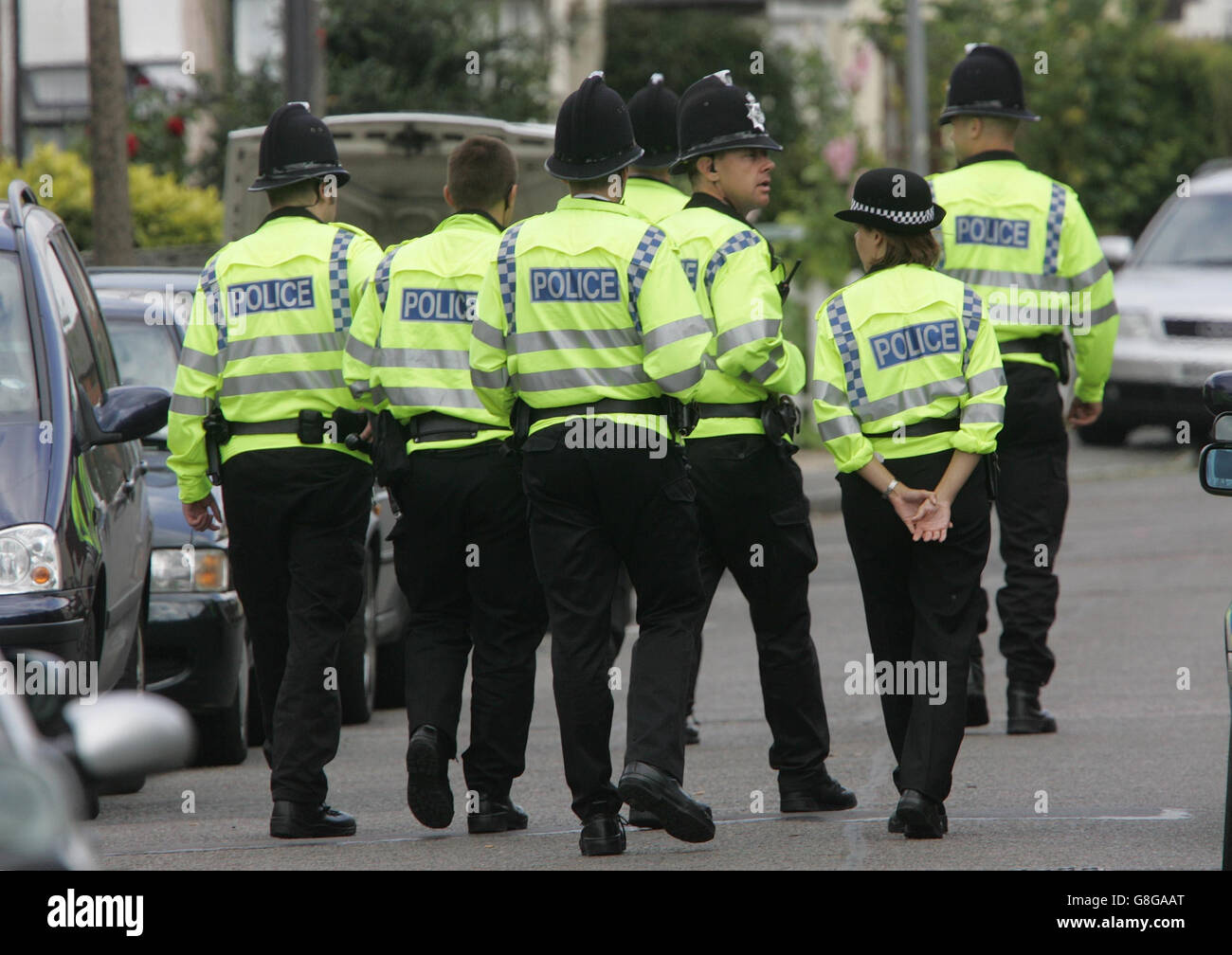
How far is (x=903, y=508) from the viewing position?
6.62m

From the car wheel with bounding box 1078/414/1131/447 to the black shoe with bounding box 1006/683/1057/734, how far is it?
462 inches

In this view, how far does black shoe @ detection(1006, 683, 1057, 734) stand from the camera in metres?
8.43

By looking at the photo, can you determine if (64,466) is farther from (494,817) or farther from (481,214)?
(494,817)

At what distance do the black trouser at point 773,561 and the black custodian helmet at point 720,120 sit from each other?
92 cm

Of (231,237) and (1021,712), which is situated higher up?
(231,237)

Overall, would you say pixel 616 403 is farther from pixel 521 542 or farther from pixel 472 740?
pixel 472 740

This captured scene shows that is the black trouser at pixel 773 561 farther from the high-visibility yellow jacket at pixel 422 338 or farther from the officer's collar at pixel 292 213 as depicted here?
the officer's collar at pixel 292 213

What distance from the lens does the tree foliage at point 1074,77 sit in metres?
26.7

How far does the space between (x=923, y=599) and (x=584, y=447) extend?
1.12m

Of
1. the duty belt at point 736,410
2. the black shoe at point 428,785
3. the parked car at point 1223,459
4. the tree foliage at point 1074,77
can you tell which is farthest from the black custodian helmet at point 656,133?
the tree foliage at point 1074,77

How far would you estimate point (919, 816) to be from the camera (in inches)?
253

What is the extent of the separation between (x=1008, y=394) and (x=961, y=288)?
1868 millimetres
